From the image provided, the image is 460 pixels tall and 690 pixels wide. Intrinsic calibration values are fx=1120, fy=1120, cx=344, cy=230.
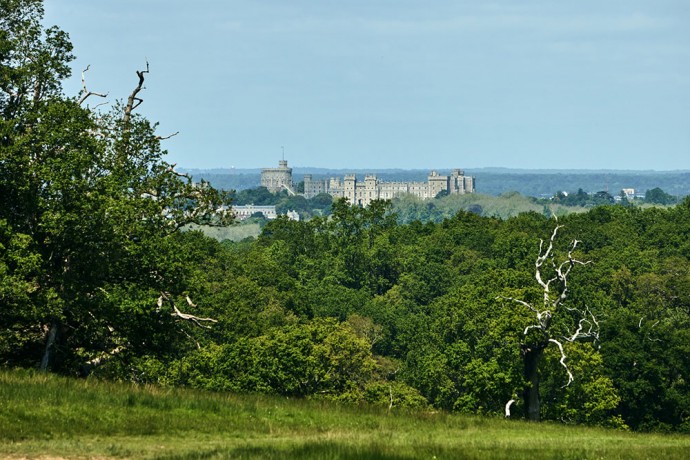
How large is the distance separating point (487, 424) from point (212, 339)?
48076mm

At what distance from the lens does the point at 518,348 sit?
191ft

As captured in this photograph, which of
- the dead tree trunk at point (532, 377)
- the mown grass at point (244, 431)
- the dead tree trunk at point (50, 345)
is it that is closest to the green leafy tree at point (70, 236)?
the dead tree trunk at point (50, 345)

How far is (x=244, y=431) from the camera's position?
25625 mm

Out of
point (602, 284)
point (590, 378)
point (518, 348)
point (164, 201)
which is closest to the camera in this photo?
point (164, 201)

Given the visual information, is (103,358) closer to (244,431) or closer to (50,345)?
(50,345)

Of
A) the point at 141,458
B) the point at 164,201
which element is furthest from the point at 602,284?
the point at 141,458

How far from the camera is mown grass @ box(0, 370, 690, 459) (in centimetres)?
2183

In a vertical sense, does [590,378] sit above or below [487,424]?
below

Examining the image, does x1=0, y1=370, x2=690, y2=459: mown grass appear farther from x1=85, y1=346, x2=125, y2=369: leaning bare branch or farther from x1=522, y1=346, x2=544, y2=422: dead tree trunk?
x1=522, y1=346, x2=544, y2=422: dead tree trunk

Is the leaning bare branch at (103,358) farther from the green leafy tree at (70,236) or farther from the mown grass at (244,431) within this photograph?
the mown grass at (244,431)

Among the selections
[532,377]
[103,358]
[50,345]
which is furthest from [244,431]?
[532,377]

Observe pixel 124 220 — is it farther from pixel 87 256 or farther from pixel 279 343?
pixel 279 343

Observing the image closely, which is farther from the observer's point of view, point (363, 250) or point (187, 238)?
point (363, 250)

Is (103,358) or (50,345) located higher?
(50,345)
